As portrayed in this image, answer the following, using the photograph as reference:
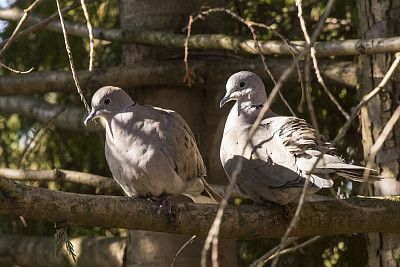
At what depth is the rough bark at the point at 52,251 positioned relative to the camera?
4109 millimetres

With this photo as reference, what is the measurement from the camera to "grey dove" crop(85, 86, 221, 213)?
9.49 feet

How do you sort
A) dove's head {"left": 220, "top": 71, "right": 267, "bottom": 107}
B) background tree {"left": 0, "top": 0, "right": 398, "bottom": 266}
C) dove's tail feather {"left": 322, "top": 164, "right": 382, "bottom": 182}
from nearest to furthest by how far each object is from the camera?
dove's tail feather {"left": 322, "top": 164, "right": 382, "bottom": 182}, dove's head {"left": 220, "top": 71, "right": 267, "bottom": 107}, background tree {"left": 0, "top": 0, "right": 398, "bottom": 266}

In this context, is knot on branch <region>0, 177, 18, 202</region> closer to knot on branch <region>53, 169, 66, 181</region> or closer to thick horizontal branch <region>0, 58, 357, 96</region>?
knot on branch <region>53, 169, 66, 181</region>

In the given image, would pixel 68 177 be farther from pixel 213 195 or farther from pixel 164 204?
pixel 164 204

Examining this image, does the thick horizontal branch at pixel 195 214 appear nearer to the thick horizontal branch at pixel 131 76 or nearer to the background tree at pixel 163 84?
the background tree at pixel 163 84

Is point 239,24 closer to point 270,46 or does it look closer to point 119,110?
point 270,46

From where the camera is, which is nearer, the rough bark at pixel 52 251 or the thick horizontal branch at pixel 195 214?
the thick horizontal branch at pixel 195 214

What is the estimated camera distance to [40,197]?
7.26 feet

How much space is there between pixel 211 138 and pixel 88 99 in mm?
1034

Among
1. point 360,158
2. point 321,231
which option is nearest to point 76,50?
point 360,158

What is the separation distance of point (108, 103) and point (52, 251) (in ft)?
Result: 5.38

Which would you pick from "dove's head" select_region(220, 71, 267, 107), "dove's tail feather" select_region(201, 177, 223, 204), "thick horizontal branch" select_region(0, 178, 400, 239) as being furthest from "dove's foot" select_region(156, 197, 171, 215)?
"dove's head" select_region(220, 71, 267, 107)

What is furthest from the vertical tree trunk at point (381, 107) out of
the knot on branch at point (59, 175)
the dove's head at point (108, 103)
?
the knot on branch at point (59, 175)

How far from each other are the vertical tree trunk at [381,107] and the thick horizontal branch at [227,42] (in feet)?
1.96
